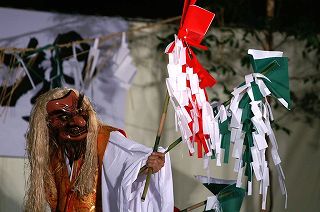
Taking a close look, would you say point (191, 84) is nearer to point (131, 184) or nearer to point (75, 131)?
A: point (131, 184)

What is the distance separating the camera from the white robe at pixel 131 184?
474 cm

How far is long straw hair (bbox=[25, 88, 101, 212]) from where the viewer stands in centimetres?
493

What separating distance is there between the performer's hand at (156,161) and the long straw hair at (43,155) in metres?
0.44

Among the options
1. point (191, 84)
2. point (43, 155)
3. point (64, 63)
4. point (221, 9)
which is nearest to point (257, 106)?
point (191, 84)

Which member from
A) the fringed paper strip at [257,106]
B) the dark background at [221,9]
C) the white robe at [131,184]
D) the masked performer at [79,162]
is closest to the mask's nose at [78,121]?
the masked performer at [79,162]

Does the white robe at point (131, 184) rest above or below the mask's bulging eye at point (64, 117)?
below

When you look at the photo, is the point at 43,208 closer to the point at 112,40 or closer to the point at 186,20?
the point at 186,20

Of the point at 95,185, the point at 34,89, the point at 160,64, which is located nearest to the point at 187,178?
the point at 160,64

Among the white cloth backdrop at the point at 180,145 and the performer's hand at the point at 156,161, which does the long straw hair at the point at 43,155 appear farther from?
the white cloth backdrop at the point at 180,145

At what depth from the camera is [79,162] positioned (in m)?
4.98

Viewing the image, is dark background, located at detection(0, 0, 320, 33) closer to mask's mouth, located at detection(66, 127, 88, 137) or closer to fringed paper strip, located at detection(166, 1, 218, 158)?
mask's mouth, located at detection(66, 127, 88, 137)

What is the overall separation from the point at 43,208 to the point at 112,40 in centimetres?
171

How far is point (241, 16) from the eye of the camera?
683 cm

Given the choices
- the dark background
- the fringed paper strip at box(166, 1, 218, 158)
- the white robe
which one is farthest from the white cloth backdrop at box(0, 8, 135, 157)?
the fringed paper strip at box(166, 1, 218, 158)
